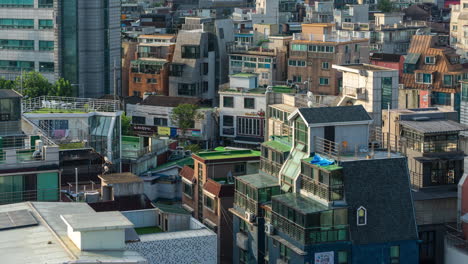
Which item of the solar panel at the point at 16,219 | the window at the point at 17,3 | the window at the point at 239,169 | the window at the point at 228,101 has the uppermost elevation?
the window at the point at 17,3

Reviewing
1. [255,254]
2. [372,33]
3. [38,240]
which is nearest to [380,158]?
[255,254]

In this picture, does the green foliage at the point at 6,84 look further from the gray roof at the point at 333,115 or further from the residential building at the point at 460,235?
the residential building at the point at 460,235

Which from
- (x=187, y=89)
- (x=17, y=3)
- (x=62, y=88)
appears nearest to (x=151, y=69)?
(x=187, y=89)

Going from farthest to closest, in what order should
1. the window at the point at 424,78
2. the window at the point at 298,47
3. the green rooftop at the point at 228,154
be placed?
the window at the point at 298,47
the window at the point at 424,78
the green rooftop at the point at 228,154

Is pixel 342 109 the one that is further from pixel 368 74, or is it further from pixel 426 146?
pixel 368 74

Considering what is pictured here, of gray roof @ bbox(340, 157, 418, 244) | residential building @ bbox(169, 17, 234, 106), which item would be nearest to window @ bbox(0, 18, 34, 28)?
residential building @ bbox(169, 17, 234, 106)

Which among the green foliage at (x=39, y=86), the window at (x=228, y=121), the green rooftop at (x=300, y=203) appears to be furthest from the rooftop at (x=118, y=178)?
the green foliage at (x=39, y=86)

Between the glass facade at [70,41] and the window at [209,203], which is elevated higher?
the glass facade at [70,41]

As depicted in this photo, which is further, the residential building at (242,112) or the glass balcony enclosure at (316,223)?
the residential building at (242,112)
